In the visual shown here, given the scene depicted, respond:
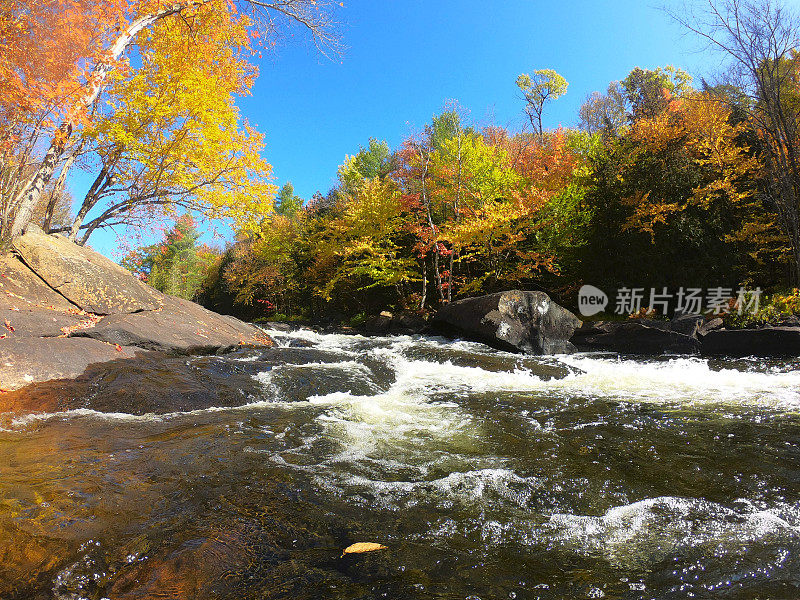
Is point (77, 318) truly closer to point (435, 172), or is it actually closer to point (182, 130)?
point (182, 130)

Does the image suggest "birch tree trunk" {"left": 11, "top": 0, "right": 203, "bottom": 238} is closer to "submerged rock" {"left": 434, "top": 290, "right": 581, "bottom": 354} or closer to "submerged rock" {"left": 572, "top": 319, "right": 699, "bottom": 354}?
"submerged rock" {"left": 434, "top": 290, "right": 581, "bottom": 354}

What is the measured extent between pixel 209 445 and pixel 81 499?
1.01 meters

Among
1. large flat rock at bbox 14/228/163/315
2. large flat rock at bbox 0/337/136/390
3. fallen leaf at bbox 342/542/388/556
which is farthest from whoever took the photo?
large flat rock at bbox 14/228/163/315

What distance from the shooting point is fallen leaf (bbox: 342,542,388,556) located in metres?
1.80

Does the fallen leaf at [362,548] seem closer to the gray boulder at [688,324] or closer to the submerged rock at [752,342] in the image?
the submerged rock at [752,342]

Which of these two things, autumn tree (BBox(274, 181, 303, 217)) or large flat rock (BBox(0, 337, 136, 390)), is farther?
autumn tree (BBox(274, 181, 303, 217))

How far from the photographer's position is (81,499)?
2.18 meters

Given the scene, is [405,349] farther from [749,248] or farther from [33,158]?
[749,248]

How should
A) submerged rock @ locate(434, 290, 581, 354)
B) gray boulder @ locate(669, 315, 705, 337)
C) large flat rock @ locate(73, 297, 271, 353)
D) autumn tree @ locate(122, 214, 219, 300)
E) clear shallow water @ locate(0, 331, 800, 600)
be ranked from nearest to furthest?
clear shallow water @ locate(0, 331, 800, 600)
large flat rock @ locate(73, 297, 271, 353)
gray boulder @ locate(669, 315, 705, 337)
submerged rock @ locate(434, 290, 581, 354)
autumn tree @ locate(122, 214, 219, 300)

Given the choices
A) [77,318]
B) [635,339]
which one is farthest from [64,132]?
[635,339]

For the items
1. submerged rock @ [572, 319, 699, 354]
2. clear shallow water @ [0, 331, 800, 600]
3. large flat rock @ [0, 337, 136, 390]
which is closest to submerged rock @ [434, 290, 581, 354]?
submerged rock @ [572, 319, 699, 354]

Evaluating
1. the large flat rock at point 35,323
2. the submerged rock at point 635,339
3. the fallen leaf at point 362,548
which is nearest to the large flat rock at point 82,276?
the large flat rock at point 35,323

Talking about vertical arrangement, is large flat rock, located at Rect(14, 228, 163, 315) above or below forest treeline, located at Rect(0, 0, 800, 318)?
below

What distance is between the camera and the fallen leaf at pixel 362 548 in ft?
5.92
